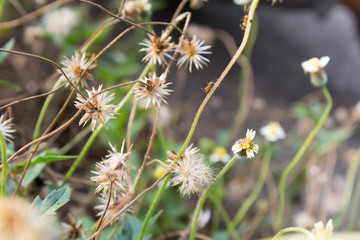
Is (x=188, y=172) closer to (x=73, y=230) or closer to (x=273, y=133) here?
(x=73, y=230)

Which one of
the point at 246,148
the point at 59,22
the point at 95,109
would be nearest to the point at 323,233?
the point at 246,148

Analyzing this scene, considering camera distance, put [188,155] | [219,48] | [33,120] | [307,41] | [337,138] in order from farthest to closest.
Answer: [307,41], [219,48], [33,120], [337,138], [188,155]

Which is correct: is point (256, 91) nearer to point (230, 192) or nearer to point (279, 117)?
A: point (279, 117)

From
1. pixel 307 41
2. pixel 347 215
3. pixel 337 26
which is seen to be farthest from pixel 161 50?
pixel 337 26

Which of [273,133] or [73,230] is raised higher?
[273,133]

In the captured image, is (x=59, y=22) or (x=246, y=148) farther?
(x=59, y=22)
